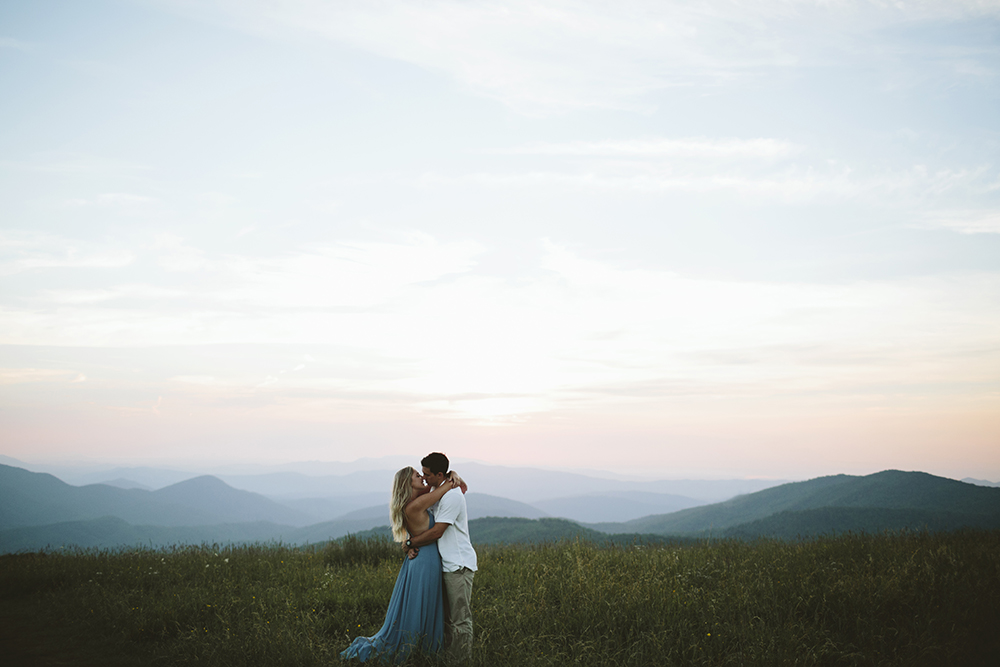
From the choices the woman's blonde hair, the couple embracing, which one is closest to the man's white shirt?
the couple embracing

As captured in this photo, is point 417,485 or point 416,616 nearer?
point 416,616

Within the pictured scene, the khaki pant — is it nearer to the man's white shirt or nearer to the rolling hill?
the man's white shirt

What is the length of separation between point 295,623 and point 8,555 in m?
11.4

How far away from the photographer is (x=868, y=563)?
8773mm

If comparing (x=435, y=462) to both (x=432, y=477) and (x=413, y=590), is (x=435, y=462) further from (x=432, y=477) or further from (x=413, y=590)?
(x=413, y=590)

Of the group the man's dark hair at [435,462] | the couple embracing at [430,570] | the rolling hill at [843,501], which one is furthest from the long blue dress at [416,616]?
the rolling hill at [843,501]

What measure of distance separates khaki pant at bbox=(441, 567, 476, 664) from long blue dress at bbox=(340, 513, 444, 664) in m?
0.11

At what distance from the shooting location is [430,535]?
6.06m

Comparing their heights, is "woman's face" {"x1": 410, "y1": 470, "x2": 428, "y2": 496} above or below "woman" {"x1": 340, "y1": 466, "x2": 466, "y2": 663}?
above

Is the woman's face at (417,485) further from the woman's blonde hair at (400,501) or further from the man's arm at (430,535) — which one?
the man's arm at (430,535)

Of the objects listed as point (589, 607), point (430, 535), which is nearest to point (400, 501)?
point (430, 535)

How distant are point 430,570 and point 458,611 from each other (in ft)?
1.94

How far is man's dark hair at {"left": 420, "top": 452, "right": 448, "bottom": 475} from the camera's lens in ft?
20.3

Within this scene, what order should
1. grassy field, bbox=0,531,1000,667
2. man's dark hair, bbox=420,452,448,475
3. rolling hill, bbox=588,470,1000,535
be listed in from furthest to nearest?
rolling hill, bbox=588,470,1000,535
man's dark hair, bbox=420,452,448,475
grassy field, bbox=0,531,1000,667
